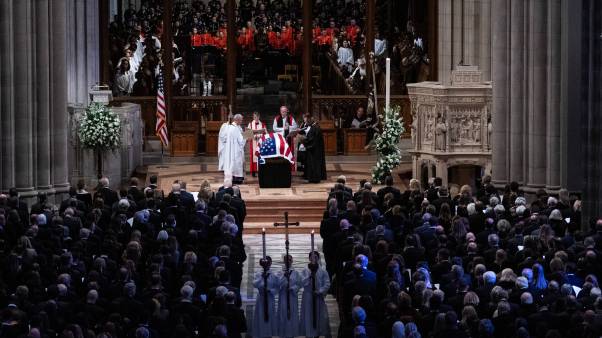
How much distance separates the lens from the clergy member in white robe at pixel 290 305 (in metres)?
26.5

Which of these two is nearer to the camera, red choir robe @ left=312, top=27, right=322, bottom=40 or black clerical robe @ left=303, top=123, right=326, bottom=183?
black clerical robe @ left=303, top=123, right=326, bottom=183

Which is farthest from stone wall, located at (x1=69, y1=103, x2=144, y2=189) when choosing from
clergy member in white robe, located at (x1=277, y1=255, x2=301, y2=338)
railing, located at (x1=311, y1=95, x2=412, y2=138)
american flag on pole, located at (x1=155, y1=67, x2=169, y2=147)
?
clergy member in white robe, located at (x1=277, y1=255, x2=301, y2=338)

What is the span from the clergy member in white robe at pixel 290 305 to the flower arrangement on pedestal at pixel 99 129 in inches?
497

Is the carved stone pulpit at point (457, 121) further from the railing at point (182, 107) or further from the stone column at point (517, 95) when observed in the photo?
the railing at point (182, 107)

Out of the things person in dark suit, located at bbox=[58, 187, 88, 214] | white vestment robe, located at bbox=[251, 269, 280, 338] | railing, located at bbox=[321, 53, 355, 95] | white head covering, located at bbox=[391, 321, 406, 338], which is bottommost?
white vestment robe, located at bbox=[251, 269, 280, 338]

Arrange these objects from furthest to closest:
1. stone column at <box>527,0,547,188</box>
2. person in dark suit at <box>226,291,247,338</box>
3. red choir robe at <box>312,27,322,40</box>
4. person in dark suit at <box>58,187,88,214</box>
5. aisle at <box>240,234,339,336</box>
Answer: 1. red choir robe at <box>312,27,322,40</box>
2. stone column at <box>527,0,547,188</box>
3. person in dark suit at <box>58,187,88,214</box>
4. aisle at <box>240,234,339,336</box>
5. person in dark suit at <box>226,291,247,338</box>

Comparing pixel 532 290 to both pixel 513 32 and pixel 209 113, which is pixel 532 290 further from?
pixel 209 113

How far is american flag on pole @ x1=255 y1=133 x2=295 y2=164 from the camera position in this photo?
38.2 m

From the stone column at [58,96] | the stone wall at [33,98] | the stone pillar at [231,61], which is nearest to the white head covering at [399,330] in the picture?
the stone wall at [33,98]

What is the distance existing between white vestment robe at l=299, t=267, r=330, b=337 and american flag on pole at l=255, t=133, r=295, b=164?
453 inches

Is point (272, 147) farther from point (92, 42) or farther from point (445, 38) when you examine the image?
point (445, 38)

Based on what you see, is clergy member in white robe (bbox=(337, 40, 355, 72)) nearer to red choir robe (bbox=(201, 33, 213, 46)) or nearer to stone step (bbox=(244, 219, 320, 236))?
red choir robe (bbox=(201, 33, 213, 46))

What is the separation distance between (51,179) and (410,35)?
13879 millimetres

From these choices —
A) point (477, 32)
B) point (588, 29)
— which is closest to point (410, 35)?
point (477, 32)
